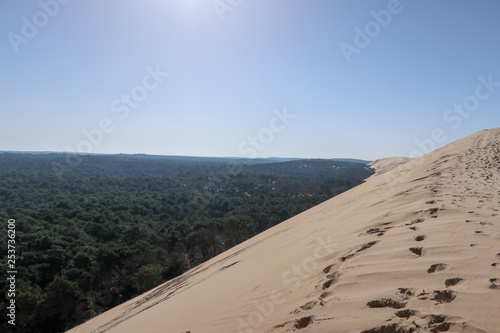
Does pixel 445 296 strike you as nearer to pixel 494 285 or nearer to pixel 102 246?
pixel 494 285

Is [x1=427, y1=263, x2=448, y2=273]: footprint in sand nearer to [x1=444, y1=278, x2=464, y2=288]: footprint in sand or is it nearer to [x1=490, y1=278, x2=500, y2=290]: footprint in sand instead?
[x1=444, y1=278, x2=464, y2=288]: footprint in sand

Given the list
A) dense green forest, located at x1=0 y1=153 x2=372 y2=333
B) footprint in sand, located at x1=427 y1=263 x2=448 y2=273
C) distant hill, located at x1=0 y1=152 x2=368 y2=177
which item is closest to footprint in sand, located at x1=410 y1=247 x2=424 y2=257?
footprint in sand, located at x1=427 y1=263 x2=448 y2=273

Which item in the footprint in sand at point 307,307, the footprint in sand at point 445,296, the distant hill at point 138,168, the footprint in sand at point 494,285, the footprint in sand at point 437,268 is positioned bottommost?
the footprint in sand at point 494,285

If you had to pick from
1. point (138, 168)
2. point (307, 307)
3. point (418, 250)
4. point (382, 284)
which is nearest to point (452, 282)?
point (382, 284)

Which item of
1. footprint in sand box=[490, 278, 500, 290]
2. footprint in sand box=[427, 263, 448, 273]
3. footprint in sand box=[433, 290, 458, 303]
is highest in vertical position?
footprint in sand box=[427, 263, 448, 273]

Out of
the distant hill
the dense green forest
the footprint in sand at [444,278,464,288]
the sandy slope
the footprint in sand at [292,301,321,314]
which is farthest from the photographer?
the distant hill

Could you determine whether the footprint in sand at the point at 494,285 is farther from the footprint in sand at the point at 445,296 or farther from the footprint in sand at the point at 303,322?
the footprint in sand at the point at 303,322

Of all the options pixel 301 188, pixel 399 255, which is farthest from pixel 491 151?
pixel 301 188

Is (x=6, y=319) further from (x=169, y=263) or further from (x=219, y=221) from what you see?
(x=219, y=221)

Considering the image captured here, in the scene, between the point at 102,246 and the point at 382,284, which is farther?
the point at 102,246

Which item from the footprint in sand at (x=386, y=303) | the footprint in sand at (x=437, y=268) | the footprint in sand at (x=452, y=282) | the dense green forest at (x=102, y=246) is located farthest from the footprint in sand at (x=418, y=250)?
the dense green forest at (x=102, y=246)

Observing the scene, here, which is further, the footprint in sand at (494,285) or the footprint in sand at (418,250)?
the footprint in sand at (418,250)
